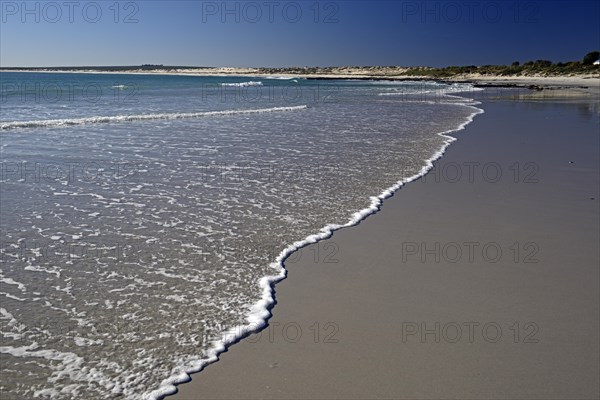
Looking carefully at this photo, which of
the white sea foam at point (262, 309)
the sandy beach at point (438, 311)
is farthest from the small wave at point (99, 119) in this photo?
the sandy beach at point (438, 311)

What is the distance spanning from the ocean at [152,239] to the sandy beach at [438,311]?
33cm

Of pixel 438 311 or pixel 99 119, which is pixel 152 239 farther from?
pixel 99 119

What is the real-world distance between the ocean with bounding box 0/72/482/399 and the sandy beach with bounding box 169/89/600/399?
0.33m

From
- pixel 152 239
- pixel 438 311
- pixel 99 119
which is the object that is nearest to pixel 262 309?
pixel 438 311

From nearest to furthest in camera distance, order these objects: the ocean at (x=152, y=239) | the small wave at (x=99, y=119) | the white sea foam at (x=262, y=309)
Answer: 1. the white sea foam at (x=262, y=309)
2. the ocean at (x=152, y=239)
3. the small wave at (x=99, y=119)

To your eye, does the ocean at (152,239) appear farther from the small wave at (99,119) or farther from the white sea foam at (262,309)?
the small wave at (99,119)

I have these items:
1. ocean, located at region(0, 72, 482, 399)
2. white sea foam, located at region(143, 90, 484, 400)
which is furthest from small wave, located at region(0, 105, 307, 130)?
white sea foam, located at region(143, 90, 484, 400)

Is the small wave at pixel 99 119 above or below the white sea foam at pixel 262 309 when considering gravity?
above

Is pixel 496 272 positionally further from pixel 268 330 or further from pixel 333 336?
pixel 268 330

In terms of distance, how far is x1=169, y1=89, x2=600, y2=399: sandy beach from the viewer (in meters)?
3.13

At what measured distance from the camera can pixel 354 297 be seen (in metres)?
4.28

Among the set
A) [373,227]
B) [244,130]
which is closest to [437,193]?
[373,227]

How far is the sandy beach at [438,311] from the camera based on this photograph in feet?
10.3

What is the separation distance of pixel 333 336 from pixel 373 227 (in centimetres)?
271
